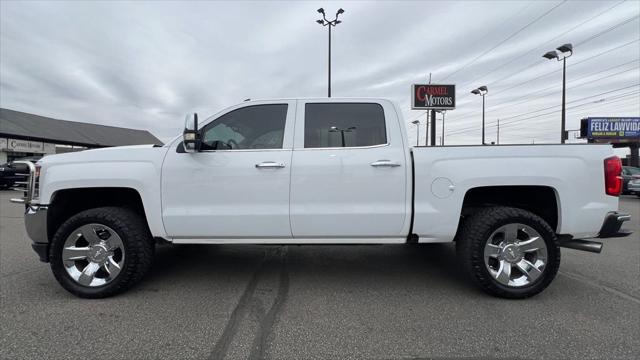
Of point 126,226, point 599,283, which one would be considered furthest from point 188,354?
point 599,283

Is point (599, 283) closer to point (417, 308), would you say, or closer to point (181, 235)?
point (417, 308)

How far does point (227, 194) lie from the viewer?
135 inches

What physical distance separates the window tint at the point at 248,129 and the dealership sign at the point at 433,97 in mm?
21006

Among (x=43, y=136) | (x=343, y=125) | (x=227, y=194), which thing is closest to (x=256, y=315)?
(x=227, y=194)

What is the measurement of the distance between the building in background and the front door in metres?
31.8

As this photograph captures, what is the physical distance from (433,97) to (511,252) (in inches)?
846

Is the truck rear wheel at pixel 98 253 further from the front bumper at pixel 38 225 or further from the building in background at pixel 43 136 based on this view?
the building in background at pixel 43 136

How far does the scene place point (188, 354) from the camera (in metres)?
2.51

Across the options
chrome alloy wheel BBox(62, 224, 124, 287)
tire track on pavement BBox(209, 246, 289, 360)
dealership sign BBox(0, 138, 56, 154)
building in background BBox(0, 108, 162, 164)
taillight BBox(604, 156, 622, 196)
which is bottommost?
tire track on pavement BBox(209, 246, 289, 360)

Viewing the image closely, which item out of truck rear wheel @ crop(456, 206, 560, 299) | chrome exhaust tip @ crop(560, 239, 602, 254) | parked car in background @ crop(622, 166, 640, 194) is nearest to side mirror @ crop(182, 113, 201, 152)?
truck rear wheel @ crop(456, 206, 560, 299)

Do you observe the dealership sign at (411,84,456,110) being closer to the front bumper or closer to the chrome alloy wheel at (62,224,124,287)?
the chrome alloy wheel at (62,224,124,287)

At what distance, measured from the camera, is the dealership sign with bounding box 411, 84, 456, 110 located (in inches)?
906

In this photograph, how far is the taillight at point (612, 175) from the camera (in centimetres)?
331

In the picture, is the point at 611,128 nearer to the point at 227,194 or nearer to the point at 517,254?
the point at 517,254
